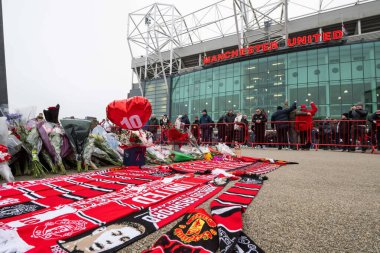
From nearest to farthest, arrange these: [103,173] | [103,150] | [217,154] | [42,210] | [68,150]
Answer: [42,210], [103,173], [68,150], [103,150], [217,154]

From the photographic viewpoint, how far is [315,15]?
25.3 metres

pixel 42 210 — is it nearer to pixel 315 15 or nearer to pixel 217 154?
pixel 217 154

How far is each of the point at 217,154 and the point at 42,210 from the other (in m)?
4.63

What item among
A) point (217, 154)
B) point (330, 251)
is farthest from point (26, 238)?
point (217, 154)

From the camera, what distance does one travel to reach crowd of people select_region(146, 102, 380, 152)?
875cm

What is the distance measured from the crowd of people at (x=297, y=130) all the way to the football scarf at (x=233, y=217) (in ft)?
19.7

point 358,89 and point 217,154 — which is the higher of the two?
point 358,89

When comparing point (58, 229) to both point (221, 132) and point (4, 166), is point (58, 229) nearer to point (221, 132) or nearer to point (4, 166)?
point (4, 166)

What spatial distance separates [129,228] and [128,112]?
2.21 metres

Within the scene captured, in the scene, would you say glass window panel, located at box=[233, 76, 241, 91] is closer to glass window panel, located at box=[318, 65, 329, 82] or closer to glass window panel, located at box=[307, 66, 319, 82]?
glass window panel, located at box=[307, 66, 319, 82]

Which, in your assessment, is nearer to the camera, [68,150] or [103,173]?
[103,173]

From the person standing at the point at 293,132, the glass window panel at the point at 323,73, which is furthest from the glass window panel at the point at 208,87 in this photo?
the person standing at the point at 293,132

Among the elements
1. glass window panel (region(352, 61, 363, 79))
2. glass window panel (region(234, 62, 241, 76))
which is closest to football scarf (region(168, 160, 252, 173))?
glass window panel (region(352, 61, 363, 79))

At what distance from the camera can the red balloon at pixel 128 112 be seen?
10.8 feet
